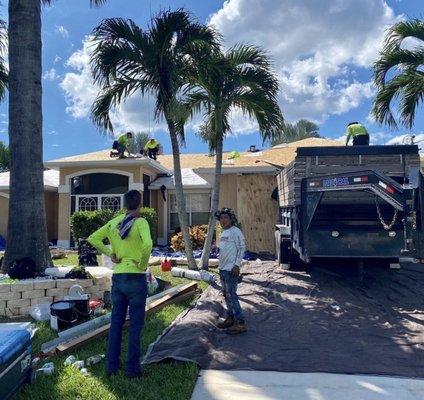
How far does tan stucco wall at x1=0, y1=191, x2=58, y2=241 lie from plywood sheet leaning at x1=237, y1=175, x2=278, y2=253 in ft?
33.1

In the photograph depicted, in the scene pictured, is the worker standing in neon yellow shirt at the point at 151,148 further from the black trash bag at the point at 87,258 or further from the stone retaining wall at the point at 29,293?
the stone retaining wall at the point at 29,293

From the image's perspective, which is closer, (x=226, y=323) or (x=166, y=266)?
(x=226, y=323)

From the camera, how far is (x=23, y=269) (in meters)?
6.94

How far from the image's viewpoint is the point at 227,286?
5.48 m

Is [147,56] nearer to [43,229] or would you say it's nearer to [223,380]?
[43,229]

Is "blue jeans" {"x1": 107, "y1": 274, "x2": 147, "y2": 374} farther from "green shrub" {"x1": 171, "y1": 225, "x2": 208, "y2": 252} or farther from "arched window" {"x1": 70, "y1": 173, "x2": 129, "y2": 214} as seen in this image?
"arched window" {"x1": 70, "y1": 173, "x2": 129, "y2": 214}

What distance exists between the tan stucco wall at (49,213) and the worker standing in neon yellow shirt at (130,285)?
16013 millimetres

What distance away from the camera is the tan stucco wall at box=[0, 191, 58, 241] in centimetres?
1862

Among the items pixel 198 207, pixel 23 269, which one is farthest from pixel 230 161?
pixel 23 269

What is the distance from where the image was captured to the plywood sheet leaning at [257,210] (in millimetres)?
13180

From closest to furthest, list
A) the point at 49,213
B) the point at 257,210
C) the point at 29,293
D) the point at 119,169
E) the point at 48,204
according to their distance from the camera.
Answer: the point at 29,293 < the point at 257,210 < the point at 119,169 < the point at 48,204 < the point at 49,213

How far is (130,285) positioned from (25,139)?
17.2ft

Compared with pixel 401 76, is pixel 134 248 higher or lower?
lower

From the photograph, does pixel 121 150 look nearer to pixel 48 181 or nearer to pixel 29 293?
pixel 48 181
